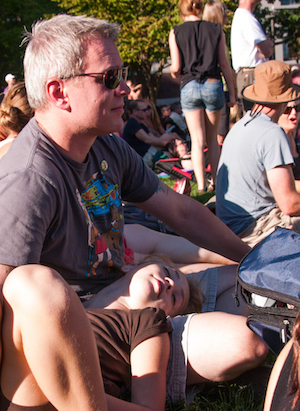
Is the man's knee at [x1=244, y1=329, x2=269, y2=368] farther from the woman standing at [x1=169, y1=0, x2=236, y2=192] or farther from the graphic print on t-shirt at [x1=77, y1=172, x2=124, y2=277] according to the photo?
the woman standing at [x1=169, y1=0, x2=236, y2=192]

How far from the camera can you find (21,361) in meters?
1.41

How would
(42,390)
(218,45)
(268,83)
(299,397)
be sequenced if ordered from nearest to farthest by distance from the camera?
(299,397), (42,390), (268,83), (218,45)

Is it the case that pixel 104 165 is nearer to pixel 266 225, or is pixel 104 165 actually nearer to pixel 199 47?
pixel 266 225

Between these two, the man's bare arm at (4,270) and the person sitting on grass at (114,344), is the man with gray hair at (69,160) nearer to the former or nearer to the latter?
the man's bare arm at (4,270)

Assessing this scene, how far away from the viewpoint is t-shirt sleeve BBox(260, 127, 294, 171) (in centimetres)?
307

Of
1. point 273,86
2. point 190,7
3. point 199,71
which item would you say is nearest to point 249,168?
point 273,86

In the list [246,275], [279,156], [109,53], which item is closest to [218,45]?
[279,156]

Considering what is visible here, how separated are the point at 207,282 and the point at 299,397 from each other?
1.51 metres

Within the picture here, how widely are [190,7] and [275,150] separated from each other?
3.00 m

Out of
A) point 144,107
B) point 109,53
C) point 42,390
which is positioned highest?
point 109,53

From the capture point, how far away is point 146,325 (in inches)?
76.0

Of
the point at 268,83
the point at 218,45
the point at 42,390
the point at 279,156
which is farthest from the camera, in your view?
the point at 218,45

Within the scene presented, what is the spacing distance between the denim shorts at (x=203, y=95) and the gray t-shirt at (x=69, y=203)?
2.78m

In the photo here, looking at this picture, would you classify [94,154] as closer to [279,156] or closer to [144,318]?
[144,318]
